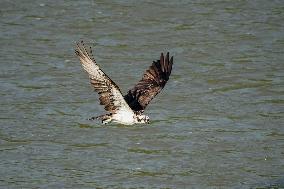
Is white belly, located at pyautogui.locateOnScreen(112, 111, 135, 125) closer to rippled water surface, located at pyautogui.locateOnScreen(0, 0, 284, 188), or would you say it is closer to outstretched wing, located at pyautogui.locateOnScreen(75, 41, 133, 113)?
outstretched wing, located at pyautogui.locateOnScreen(75, 41, 133, 113)

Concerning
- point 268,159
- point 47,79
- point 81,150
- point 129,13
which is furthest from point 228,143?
point 129,13

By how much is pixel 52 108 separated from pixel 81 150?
1.84 meters

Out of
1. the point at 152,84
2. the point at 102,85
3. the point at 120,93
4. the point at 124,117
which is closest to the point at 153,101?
the point at 152,84

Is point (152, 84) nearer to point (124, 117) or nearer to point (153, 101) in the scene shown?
point (124, 117)

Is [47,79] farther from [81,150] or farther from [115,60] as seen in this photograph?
[81,150]

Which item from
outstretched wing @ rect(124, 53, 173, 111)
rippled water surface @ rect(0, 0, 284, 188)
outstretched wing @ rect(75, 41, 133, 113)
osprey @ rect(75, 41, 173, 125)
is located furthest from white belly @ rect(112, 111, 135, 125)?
rippled water surface @ rect(0, 0, 284, 188)

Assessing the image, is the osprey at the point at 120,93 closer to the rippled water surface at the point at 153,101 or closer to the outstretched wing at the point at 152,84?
the outstretched wing at the point at 152,84

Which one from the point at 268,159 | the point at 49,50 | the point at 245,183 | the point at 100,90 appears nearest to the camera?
the point at 100,90

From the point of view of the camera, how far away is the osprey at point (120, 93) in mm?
11031

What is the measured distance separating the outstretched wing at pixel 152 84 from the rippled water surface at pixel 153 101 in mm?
1067

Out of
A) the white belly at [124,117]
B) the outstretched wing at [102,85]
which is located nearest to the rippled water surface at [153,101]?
the white belly at [124,117]

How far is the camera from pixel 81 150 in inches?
527

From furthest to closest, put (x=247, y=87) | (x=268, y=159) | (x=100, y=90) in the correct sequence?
(x=247, y=87), (x=268, y=159), (x=100, y=90)

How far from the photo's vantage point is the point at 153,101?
15508mm
